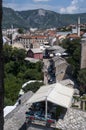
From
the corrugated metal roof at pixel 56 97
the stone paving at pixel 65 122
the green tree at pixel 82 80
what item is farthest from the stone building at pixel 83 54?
the stone paving at pixel 65 122

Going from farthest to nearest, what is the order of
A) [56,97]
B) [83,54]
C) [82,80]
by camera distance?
[83,54], [82,80], [56,97]

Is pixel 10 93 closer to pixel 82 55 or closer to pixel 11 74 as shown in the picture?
pixel 82 55

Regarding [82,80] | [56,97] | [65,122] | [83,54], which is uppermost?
[56,97]

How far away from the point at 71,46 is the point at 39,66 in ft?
17.0

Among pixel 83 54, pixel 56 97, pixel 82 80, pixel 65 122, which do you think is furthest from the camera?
pixel 83 54

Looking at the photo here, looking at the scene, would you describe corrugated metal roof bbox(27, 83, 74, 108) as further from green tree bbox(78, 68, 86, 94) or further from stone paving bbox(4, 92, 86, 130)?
green tree bbox(78, 68, 86, 94)

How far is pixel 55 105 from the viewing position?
28.8 feet

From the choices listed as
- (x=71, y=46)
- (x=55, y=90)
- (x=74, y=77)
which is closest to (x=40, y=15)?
(x=71, y=46)

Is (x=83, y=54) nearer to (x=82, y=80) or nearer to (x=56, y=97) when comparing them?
(x=82, y=80)

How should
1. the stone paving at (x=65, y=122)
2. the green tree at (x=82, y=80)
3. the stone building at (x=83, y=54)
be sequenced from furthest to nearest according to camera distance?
the stone building at (x=83, y=54) < the green tree at (x=82, y=80) < the stone paving at (x=65, y=122)

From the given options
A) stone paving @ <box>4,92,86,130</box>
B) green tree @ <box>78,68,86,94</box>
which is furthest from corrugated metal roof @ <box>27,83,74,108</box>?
green tree @ <box>78,68,86,94</box>

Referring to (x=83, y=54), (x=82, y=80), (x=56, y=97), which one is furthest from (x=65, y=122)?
(x=83, y=54)

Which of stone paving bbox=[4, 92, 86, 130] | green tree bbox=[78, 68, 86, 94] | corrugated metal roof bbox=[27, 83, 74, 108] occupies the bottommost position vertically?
green tree bbox=[78, 68, 86, 94]

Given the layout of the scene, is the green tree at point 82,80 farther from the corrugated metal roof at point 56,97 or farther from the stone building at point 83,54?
the corrugated metal roof at point 56,97
